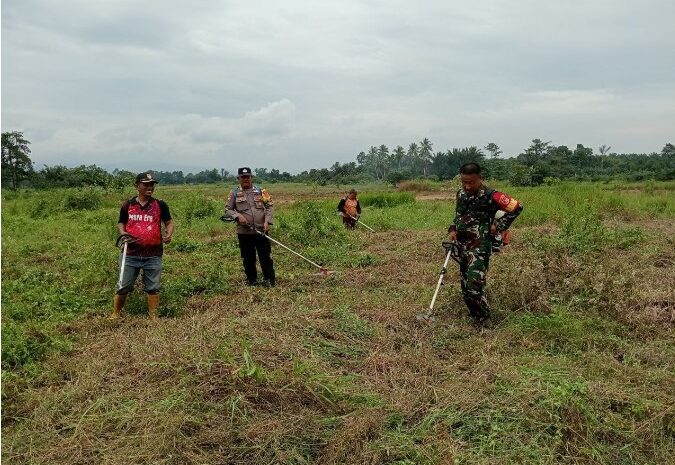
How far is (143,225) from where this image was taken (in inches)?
216

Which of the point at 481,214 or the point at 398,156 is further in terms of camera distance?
the point at 398,156

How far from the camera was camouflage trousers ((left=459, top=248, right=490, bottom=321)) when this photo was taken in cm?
501

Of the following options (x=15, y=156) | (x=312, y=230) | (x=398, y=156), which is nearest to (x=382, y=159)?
(x=398, y=156)

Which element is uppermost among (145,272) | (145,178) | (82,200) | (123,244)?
(145,178)

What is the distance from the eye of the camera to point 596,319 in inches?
189

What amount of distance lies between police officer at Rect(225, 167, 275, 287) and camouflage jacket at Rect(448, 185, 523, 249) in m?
2.67

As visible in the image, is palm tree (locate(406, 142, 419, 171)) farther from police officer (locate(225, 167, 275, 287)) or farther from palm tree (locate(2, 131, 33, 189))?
police officer (locate(225, 167, 275, 287))

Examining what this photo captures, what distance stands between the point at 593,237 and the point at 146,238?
18.6 feet

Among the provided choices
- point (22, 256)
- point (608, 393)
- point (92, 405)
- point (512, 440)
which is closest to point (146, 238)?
point (92, 405)

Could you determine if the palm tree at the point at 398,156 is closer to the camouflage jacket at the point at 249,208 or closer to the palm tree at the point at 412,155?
the palm tree at the point at 412,155

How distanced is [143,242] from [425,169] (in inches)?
2855

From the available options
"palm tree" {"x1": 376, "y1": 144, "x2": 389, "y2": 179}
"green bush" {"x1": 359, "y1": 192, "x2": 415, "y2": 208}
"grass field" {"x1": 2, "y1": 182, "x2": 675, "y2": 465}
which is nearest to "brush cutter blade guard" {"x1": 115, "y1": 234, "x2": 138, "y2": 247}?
"grass field" {"x1": 2, "y1": 182, "x2": 675, "y2": 465}

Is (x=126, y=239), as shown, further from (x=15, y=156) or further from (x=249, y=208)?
(x=15, y=156)

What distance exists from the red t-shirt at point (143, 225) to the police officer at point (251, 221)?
1.31 metres
